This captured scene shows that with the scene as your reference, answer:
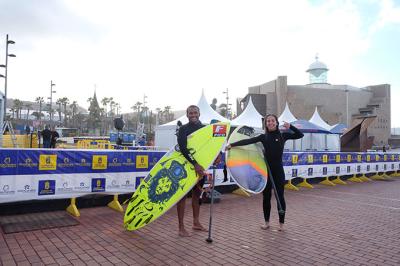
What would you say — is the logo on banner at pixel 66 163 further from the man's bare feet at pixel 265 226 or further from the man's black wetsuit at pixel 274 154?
the man's bare feet at pixel 265 226

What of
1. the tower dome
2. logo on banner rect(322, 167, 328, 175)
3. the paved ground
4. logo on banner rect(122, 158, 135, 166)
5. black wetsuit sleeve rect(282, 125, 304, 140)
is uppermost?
the tower dome

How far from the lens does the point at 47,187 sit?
20.2 ft

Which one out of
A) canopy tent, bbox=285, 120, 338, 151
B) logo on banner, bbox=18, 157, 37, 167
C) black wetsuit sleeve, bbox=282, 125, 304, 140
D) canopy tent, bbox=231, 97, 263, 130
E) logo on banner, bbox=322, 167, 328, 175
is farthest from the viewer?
canopy tent, bbox=285, 120, 338, 151

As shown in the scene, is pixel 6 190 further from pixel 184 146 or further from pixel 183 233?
pixel 184 146

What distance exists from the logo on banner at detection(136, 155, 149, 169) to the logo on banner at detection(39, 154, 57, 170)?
1790 mm

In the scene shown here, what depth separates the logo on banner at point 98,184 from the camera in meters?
6.70

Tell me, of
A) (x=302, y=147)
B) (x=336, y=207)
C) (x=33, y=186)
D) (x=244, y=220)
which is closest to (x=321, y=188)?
(x=336, y=207)

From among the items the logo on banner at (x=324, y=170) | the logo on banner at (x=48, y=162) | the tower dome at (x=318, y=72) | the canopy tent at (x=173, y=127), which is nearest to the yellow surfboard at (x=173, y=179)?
the logo on banner at (x=48, y=162)

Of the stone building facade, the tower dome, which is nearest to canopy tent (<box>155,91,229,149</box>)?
the stone building facade

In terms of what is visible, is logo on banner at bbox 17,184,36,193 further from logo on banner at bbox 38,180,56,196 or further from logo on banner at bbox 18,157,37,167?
logo on banner at bbox 18,157,37,167

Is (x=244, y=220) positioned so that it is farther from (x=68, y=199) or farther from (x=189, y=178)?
(x=68, y=199)

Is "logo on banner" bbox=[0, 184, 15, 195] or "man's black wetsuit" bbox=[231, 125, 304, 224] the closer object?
"man's black wetsuit" bbox=[231, 125, 304, 224]

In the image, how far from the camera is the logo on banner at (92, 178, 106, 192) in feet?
22.0

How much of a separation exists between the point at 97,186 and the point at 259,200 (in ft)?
13.3
